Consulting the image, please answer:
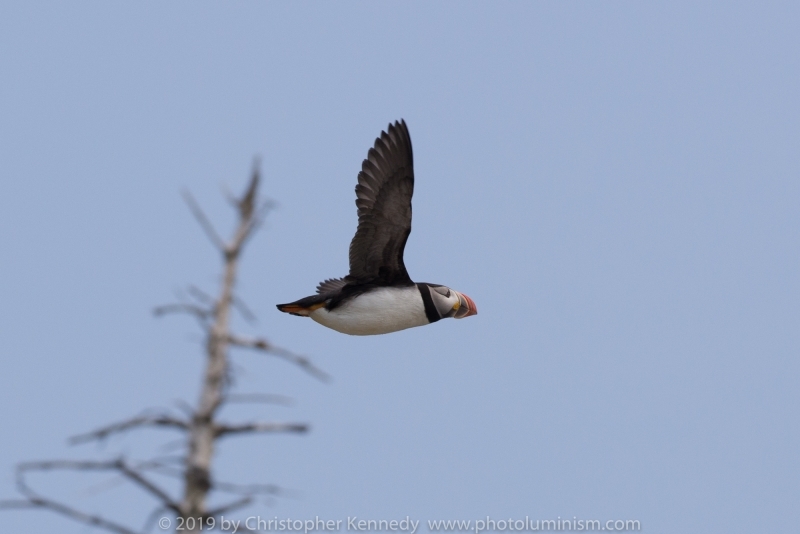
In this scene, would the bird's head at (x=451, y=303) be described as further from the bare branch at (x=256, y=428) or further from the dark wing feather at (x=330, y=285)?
the bare branch at (x=256, y=428)

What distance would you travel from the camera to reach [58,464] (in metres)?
5.79

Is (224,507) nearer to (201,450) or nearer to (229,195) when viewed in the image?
(201,450)

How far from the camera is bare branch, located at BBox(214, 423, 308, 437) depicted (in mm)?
5934

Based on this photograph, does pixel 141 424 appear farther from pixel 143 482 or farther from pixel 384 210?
pixel 384 210

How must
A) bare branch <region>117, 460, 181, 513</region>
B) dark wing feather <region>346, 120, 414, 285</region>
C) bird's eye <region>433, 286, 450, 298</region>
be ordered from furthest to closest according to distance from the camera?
1. bird's eye <region>433, 286, 450, 298</region>
2. dark wing feather <region>346, 120, 414, 285</region>
3. bare branch <region>117, 460, 181, 513</region>

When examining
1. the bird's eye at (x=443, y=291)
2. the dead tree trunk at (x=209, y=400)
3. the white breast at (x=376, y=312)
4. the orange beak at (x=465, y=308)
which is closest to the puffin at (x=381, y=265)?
the white breast at (x=376, y=312)

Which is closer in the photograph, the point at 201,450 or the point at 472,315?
the point at 201,450

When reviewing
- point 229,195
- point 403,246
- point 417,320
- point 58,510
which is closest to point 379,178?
point 403,246

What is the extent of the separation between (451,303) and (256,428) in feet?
37.4

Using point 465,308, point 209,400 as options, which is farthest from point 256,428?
point 465,308

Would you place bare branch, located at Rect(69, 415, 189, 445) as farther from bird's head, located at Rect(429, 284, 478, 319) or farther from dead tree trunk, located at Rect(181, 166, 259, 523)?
bird's head, located at Rect(429, 284, 478, 319)

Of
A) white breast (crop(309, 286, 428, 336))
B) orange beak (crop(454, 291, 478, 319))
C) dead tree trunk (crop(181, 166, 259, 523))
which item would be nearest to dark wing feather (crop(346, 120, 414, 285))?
white breast (crop(309, 286, 428, 336))

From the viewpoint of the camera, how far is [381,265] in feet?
55.1

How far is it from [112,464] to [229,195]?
1.67 meters
